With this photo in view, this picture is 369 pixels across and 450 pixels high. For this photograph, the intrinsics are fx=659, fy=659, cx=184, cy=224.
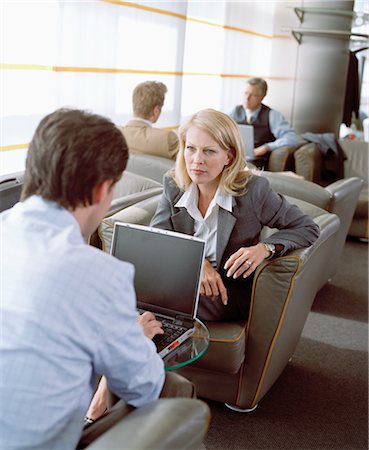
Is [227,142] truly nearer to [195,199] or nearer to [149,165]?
[195,199]

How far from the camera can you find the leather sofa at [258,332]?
2705mm

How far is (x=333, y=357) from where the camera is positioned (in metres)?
3.65

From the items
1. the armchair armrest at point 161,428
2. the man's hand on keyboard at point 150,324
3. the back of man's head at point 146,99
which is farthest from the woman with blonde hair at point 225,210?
the back of man's head at point 146,99

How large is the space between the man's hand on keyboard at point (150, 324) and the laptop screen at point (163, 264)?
168 millimetres

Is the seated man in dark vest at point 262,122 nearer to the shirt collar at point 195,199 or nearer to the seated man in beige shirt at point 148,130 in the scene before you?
the seated man in beige shirt at point 148,130

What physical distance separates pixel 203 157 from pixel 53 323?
1596 mm

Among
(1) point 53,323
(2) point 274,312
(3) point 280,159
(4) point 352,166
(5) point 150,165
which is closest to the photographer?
(1) point 53,323

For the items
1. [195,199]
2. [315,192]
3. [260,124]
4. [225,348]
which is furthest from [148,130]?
[225,348]

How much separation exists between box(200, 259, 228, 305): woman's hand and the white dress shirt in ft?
0.54

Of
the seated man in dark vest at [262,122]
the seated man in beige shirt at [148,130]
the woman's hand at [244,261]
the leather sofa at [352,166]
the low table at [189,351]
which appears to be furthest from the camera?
the seated man in dark vest at [262,122]

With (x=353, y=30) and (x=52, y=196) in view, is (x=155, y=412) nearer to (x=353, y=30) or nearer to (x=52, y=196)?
(x=52, y=196)

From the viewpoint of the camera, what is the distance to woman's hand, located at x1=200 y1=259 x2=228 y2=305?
8.71 ft

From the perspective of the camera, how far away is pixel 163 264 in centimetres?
236

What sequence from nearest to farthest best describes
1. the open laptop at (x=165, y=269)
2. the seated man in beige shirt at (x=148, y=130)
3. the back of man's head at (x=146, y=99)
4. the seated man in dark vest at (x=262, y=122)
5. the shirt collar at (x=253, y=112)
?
the open laptop at (x=165, y=269), the seated man in beige shirt at (x=148, y=130), the back of man's head at (x=146, y=99), the seated man in dark vest at (x=262, y=122), the shirt collar at (x=253, y=112)
